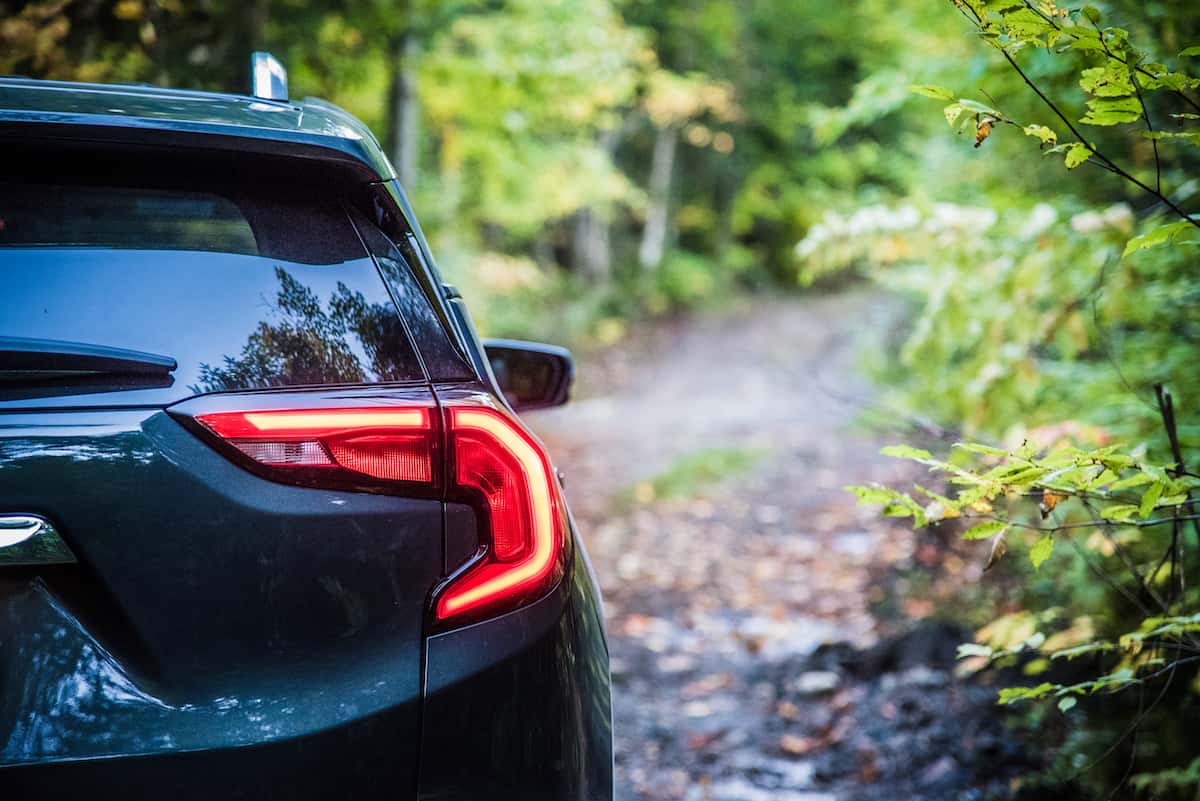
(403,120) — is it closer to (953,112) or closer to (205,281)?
(953,112)

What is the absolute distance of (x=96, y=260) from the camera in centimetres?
158

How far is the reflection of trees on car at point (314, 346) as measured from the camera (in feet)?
5.26

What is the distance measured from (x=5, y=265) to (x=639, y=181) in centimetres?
2757

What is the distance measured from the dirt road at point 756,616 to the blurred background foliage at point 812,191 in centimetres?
69

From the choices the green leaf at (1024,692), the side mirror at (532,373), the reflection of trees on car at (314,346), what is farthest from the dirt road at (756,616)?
the reflection of trees on car at (314,346)

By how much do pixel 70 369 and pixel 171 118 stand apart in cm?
48

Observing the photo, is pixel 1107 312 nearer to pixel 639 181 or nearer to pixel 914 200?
pixel 914 200

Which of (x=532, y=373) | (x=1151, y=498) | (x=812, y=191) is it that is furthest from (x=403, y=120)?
(x=812, y=191)

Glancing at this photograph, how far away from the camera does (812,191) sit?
28.5m

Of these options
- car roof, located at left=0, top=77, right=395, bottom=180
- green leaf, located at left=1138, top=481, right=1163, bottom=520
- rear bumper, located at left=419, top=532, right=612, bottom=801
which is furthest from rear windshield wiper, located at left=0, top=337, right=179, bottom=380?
green leaf, located at left=1138, top=481, right=1163, bottom=520

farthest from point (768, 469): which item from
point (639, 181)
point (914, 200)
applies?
point (639, 181)

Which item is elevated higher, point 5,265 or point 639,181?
point 5,265

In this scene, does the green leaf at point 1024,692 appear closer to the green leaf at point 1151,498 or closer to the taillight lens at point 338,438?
the green leaf at point 1151,498

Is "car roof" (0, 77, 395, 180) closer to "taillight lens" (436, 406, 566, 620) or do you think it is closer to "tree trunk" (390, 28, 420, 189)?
"taillight lens" (436, 406, 566, 620)
